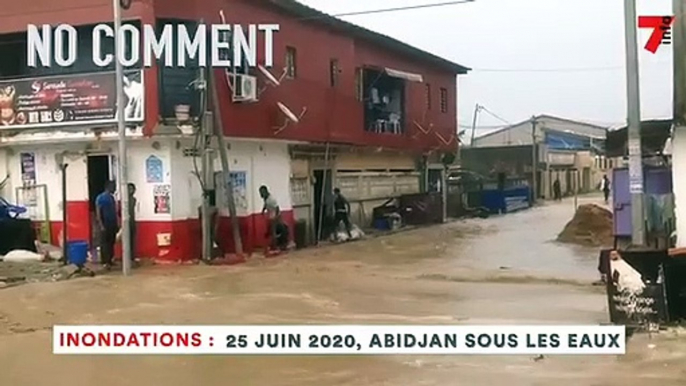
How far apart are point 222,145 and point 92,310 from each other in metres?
7.56

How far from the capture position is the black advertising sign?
1958 cm

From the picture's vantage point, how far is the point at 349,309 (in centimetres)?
1303

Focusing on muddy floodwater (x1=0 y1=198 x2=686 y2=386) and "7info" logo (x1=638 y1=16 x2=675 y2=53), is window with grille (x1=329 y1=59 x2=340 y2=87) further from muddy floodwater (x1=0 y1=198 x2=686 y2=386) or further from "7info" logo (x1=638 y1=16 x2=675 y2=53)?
"7info" logo (x1=638 y1=16 x2=675 y2=53)

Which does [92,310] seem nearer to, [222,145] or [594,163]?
[222,145]

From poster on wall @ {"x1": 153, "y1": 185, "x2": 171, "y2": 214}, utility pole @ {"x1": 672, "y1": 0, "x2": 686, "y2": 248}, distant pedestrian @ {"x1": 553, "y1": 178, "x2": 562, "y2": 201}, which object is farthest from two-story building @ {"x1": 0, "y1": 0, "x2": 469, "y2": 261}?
distant pedestrian @ {"x1": 553, "y1": 178, "x2": 562, "y2": 201}

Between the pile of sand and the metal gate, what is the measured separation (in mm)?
14351

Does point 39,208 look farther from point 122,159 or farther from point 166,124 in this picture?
point 122,159

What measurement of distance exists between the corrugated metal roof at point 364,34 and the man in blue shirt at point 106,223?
7.25 metres

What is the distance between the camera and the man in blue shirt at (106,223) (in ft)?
61.4

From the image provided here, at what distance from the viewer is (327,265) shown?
63.9 feet

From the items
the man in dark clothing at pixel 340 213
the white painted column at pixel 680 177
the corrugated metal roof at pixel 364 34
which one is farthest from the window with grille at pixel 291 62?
the white painted column at pixel 680 177

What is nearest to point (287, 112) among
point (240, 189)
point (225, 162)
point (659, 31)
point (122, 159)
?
point (240, 189)

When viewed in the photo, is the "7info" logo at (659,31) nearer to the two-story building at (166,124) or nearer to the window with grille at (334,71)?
the two-story building at (166,124)

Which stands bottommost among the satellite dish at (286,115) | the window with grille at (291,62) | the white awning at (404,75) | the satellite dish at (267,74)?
the satellite dish at (286,115)
